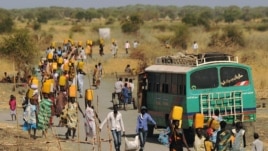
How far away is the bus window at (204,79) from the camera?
72.9 feet

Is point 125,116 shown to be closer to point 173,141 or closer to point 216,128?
point 216,128

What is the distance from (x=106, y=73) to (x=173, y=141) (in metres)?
30.4

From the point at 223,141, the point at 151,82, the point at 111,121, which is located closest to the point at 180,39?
the point at 151,82

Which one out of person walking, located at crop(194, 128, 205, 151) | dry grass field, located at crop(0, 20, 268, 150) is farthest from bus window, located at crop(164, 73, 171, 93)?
person walking, located at crop(194, 128, 205, 151)

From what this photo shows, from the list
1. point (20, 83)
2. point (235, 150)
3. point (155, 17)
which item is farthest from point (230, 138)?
point (155, 17)

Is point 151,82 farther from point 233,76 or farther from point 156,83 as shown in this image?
point 233,76

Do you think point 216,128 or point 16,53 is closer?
point 216,128

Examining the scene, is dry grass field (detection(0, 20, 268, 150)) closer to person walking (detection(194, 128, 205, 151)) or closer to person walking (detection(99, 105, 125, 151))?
person walking (detection(99, 105, 125, 151))

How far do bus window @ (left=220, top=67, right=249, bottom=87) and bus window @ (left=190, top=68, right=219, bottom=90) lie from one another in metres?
0.23

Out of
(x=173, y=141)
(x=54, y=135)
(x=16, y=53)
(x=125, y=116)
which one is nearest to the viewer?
(x=173, y=141)

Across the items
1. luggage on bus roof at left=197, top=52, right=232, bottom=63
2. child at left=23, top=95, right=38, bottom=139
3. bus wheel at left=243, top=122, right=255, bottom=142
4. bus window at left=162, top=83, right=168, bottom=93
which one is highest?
luggage on bus roof at left=197, top=52, right=232, bottom=63

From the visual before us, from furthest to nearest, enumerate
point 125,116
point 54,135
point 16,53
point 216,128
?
point 16,53, point 125,116, point 54,135, point 216,128

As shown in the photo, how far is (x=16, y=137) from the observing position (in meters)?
23.2

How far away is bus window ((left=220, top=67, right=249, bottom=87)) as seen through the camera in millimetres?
22516
